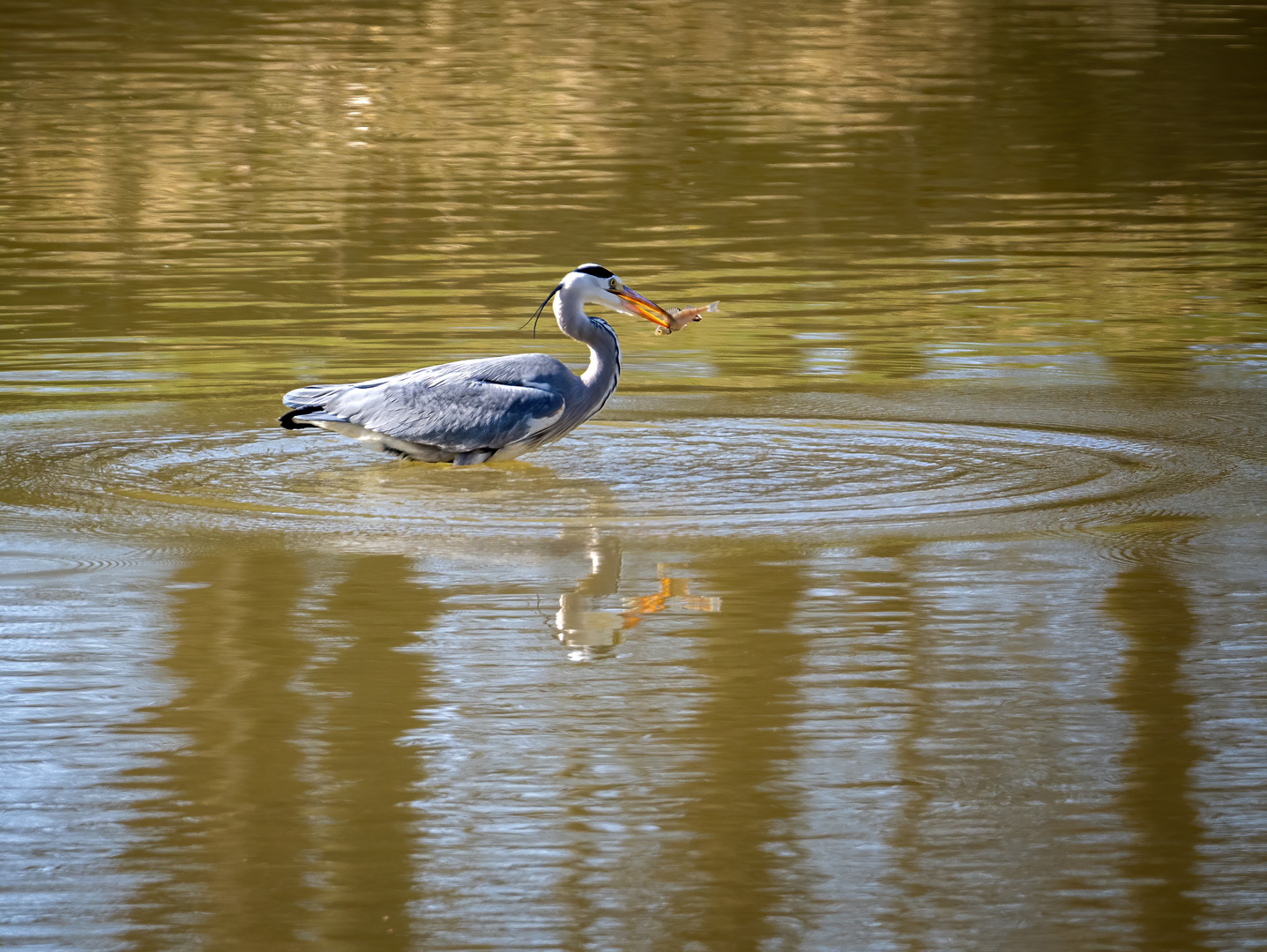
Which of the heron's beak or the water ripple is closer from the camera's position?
the water ripple

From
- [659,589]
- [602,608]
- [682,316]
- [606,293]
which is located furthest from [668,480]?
[602,608]

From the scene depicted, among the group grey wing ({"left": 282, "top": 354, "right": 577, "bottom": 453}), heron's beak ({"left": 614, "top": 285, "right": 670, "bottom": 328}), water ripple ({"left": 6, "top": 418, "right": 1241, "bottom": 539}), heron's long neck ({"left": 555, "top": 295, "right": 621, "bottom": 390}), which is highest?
heron's beak ({"left": 614, "top": 285, "right": 670, "bottom": 328})

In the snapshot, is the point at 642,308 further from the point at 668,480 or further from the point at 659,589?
the point at 659,589

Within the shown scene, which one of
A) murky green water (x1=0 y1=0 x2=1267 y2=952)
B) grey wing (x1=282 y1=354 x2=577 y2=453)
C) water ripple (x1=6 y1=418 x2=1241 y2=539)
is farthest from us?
grey wing (x1=282 y1=354 x2=577 y2=453)

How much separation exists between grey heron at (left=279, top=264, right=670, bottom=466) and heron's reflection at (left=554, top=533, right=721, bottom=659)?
2.03 metres

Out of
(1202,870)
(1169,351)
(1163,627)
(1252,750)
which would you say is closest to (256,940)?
(1202,870)

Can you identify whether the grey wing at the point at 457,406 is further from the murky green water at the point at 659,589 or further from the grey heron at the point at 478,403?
the murky green water at the point at 659,589

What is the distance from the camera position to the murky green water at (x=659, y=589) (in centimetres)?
541

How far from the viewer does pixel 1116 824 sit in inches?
226

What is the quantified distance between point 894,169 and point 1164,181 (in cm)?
296

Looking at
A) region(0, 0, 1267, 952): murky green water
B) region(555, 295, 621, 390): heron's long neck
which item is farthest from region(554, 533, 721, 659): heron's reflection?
region(555, 295, 621, 390): heron's long neck

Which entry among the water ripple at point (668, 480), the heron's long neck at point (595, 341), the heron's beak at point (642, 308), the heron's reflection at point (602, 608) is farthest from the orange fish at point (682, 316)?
the heron's reflection at point (602, 608)

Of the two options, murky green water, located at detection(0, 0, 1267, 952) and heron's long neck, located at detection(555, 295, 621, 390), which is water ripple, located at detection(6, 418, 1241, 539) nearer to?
murky green water, located at detection(0, 0, 1267, 952)

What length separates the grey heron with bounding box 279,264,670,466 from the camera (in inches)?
412
